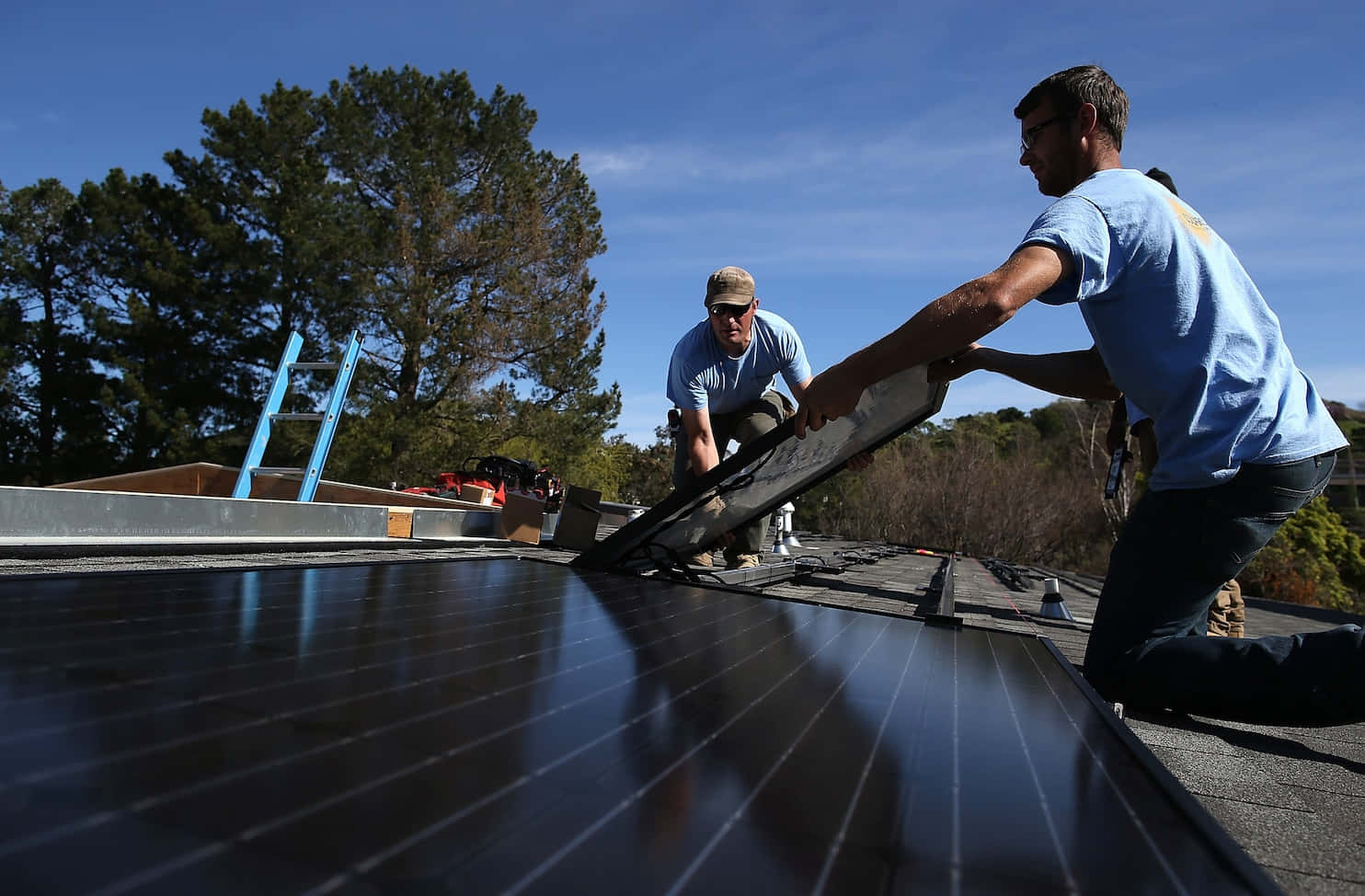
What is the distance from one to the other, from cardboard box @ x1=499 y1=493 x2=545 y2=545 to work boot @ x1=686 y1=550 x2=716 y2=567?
213cm

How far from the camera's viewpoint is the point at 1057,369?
8.85 feet

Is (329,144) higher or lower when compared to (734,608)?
higher

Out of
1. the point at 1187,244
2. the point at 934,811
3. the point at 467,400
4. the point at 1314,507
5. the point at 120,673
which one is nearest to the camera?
the point at 934,811

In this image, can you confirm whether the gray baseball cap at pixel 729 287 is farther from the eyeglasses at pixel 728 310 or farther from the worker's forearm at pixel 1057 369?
the worker's forearm at pixel 1057 369

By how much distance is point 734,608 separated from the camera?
9.18 ft

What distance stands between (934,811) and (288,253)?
2415 centimetres

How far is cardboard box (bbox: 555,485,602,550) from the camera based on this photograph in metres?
5.39

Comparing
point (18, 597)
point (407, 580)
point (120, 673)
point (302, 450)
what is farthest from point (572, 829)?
point (302, 450)

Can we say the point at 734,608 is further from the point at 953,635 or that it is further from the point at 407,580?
the point at 407,580

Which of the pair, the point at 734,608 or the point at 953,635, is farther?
the point at 734,608

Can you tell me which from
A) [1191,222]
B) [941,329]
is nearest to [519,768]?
[941,329]

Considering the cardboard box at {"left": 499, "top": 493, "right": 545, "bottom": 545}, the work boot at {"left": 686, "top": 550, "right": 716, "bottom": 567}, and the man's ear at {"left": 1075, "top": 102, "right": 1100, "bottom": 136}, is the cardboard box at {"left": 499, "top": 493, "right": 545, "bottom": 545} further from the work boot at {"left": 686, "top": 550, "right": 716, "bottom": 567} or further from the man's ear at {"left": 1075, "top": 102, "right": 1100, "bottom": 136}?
the man's ear at {"left": 1075, "top": 102, "right": 1100, "bottom": 136}

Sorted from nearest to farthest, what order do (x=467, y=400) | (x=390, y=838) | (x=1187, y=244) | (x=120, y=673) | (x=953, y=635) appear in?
(x=390, y=838)
(x=120, y=673)
(x=1187, y=244)
(x=953, y=635)
(x=467, y=400)

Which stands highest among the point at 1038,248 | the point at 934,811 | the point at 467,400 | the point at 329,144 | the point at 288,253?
the point at 329,144
